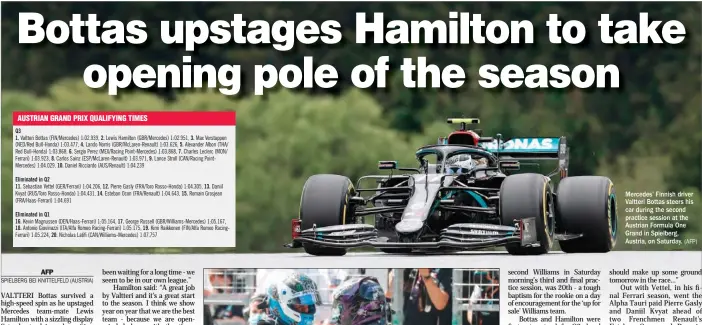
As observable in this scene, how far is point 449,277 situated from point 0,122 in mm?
4185

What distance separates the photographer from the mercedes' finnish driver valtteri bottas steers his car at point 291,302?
14.0 m

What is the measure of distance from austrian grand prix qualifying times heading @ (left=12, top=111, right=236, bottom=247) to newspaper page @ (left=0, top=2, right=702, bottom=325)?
0.02m

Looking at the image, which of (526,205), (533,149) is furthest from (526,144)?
(526,205)

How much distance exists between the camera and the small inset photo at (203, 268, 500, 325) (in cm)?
1401

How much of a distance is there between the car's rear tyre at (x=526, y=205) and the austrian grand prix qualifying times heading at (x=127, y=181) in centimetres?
232

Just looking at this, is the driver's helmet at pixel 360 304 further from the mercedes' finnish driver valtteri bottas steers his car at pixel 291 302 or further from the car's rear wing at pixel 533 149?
the car's rear wing at pixel 533 149

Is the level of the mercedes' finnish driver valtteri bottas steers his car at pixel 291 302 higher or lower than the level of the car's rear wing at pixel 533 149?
lower

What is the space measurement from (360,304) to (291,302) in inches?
21.6

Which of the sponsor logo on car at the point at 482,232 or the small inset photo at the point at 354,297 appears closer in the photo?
the small inset photo at the point at 354,297

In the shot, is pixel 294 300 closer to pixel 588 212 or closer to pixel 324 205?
pixel 324 205

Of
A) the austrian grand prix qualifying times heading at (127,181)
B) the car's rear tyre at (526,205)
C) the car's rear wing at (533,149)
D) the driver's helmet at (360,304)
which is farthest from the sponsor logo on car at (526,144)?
the driver's helmet at (360,304)

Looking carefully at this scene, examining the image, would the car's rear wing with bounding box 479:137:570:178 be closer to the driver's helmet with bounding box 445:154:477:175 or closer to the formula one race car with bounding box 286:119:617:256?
the formula one race car with bounding box 286:119:617:256

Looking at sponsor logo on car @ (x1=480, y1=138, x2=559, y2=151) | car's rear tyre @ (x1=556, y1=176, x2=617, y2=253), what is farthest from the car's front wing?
sponsor logo on car @ (x1=480, y1=138, x2=559, y2=151)

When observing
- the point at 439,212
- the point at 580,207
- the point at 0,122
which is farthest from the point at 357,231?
the point at 0,122
